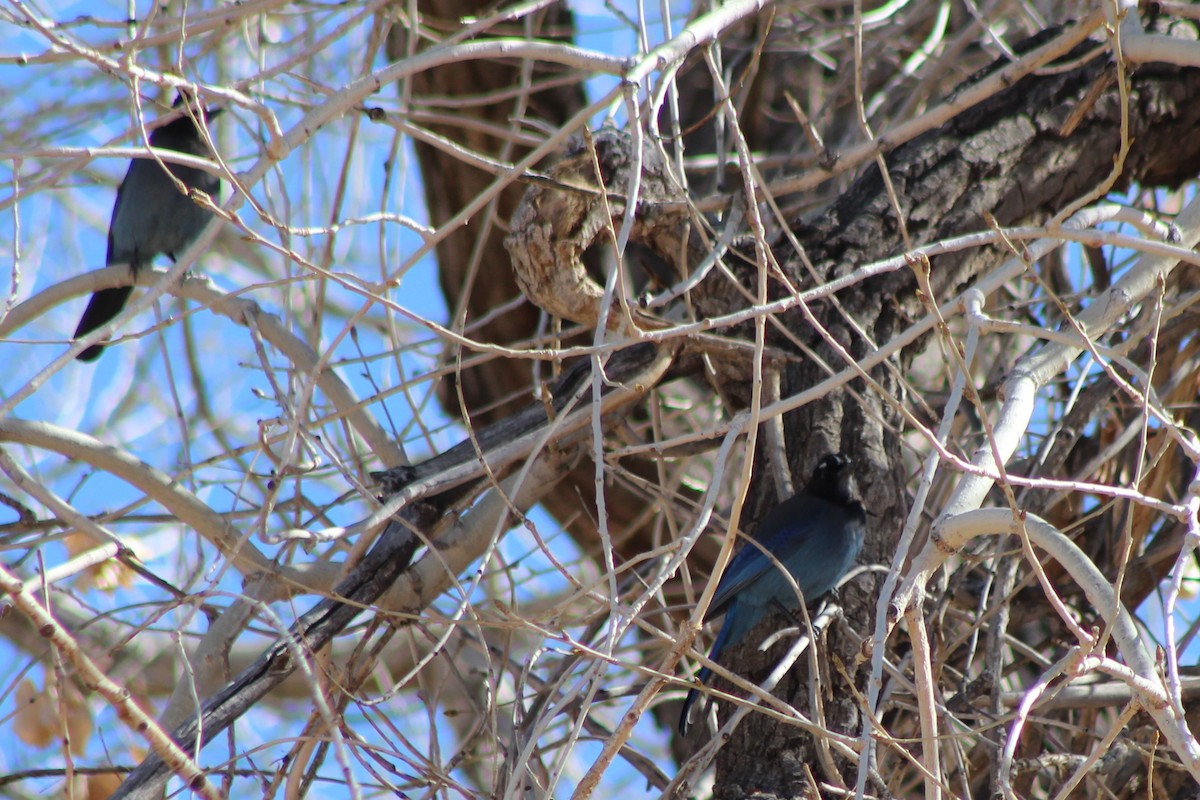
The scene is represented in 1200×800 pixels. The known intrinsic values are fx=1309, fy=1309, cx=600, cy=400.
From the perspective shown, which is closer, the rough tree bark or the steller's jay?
the rough tree bark

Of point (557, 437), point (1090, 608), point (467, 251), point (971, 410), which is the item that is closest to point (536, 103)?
point (467, 251)

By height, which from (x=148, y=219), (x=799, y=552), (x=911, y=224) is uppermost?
(x=148, y=219)

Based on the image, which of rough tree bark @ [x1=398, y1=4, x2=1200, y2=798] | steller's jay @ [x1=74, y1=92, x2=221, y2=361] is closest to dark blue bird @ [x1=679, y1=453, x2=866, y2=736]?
rough tree bark @ [x1=398, y1=4, x2=1200, y2=798]

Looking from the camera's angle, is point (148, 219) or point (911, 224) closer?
point (911, 224)

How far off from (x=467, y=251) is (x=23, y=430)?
9.62 feet

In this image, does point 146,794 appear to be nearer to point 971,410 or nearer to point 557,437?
point 557,437

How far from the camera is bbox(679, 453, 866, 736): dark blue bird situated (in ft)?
12.4

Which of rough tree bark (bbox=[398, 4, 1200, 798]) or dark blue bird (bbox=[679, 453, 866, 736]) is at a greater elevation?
rough tree bark (bbox=[398, 4, 1200, 798])

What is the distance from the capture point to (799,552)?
393 centimetres

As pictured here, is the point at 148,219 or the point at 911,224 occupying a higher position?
the point at 148,219

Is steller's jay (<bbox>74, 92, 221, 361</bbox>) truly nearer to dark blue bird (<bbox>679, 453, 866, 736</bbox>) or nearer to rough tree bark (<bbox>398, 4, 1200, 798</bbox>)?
rough tree bark (<bbox>398, 4, 1200, 798</bbox>)

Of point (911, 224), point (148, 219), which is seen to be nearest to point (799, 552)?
point (911, 224)

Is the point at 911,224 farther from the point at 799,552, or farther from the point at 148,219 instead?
the point at 148,219

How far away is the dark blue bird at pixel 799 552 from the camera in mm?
3783
